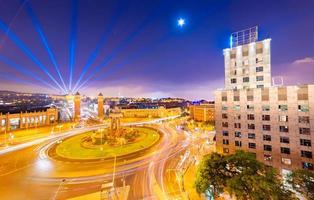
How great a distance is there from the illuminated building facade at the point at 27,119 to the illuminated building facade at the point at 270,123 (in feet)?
317

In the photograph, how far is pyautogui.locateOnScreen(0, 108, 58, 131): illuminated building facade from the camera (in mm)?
83137

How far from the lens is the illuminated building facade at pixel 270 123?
3575 centimetres

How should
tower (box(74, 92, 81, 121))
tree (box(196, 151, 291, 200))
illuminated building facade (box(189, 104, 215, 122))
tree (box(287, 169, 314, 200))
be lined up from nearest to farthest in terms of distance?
1. tree (box(196, 151, 291, 200))
2. tree (box(287, 169, 314, 200))
3. tower (box(74, 92, 81, 121))
4. illuminated building facade (box(189, 104, 215, 122))

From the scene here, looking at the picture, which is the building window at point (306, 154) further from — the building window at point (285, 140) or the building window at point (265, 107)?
the building window at point (265, 107)

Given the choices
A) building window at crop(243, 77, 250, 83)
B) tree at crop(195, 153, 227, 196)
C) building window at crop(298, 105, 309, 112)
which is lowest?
tree at crop(195, 153, 227, 196)

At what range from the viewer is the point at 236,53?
50.1 m

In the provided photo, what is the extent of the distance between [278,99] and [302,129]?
24.9ft

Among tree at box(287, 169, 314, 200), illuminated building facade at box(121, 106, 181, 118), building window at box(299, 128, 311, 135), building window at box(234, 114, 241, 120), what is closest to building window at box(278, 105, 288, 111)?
building window at box(299, 128, 311, 135)

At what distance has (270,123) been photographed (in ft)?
131

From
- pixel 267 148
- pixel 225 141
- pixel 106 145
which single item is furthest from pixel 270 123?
pixel 106 145

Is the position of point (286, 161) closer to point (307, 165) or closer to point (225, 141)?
point (307, 165)

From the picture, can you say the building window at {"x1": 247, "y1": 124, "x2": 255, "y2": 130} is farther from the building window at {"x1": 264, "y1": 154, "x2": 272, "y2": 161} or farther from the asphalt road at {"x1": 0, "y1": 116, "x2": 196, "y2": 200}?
the asphalt road at {"x1": 0, "y1": 116, "x2": 196, "y2": 200}

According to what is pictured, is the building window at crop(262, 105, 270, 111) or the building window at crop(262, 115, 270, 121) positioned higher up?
the building window at crop(262, 105, 270, 111)

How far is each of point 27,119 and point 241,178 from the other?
107 m
